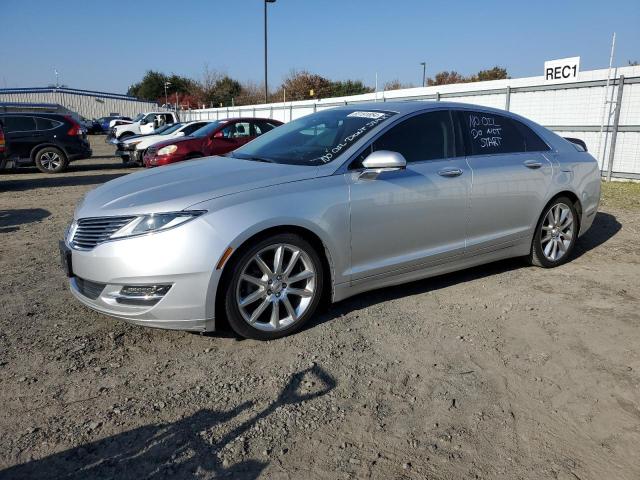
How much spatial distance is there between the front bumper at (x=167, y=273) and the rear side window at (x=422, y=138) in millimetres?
1578

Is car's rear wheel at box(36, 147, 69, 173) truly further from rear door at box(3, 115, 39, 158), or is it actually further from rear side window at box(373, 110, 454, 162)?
rear side window at box(373, 110, 454, 162)

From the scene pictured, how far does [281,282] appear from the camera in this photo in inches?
137

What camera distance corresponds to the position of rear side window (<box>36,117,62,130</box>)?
1363 cm

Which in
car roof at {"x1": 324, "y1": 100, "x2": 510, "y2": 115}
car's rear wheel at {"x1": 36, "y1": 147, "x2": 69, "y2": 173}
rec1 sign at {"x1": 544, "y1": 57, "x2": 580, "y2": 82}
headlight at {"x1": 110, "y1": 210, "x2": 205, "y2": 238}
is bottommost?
car's rear wheel at {"x1": 36, "y1": 147, "x2": 69, "y2": 173}

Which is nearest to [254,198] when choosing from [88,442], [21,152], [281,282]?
[281,282]

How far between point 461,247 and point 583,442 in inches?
82.3

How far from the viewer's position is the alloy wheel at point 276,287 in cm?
338

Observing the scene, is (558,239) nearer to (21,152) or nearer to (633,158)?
(633,158)

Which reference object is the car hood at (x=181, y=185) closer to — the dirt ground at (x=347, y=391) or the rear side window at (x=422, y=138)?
the rear side window at (x=422, y=138)

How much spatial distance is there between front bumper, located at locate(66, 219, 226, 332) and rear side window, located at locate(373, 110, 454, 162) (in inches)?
62.1

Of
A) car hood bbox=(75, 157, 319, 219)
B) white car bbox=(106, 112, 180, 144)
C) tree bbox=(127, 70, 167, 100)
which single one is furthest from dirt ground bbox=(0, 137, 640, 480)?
tree bbox=(127, 70, 167, 100)

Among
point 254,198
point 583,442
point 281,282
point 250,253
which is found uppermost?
point 254,198

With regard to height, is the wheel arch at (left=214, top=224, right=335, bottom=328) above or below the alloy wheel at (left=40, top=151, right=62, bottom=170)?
above

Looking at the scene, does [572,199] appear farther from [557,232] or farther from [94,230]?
[94,230]
